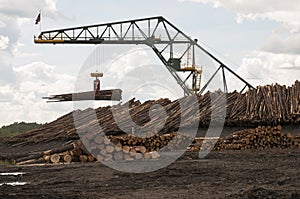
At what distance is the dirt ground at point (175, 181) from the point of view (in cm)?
989

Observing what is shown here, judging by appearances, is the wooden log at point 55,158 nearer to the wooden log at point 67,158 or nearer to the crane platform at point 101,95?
the wooden log at point 67,158

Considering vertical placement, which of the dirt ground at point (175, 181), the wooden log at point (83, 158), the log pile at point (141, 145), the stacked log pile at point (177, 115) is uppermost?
the stacked log pile at point (177, 115)

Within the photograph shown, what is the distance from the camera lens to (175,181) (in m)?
11.7

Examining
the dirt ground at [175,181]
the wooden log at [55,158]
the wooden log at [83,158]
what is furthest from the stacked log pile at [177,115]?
the dirt ground at [175,181]

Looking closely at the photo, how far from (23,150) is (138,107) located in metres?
6.29

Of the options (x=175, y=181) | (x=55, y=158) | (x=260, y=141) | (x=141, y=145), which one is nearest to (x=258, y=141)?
(x=260, y=141)

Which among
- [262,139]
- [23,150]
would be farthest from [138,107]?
[262,139]

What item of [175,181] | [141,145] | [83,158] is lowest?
[175,181]

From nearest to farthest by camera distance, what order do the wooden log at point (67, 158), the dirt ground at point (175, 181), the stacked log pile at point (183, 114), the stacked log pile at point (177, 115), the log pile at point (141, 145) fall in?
the dirt ground at point (175, 181)
the log pile at point (141, 145)
the wooden log at point (67, 158)
the stacked log pile at point (177, 115)
the stacked log pile at point (183, 114)

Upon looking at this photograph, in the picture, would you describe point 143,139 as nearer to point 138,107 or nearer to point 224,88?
point 138,107

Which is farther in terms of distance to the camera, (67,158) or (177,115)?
(177,115)

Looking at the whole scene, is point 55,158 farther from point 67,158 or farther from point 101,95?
point 101,95

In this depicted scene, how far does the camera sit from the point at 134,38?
133 feet

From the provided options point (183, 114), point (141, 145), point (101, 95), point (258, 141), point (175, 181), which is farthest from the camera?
point (101, 95)
